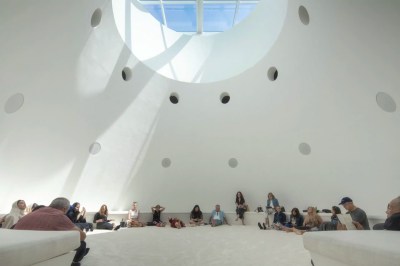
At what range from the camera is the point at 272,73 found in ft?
34.6

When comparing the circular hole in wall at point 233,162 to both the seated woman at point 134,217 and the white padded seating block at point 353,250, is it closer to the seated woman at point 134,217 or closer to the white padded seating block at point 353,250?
the seated woman at point 134,217

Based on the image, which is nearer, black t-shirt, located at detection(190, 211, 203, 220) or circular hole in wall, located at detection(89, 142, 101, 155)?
circular hole in wall, located at detection(89, 142, 101, 155)

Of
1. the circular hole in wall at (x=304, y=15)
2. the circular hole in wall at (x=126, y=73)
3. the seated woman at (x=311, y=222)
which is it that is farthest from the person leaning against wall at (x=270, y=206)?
the circular hole in wall at (x=126, y=73)

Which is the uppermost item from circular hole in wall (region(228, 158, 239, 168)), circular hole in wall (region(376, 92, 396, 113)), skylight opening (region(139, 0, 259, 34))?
skylight opening (region(139, 0, 259, 34))

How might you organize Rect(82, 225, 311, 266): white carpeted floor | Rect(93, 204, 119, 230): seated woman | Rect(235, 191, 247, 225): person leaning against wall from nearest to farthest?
Rect(82, 225, 311, 266): white carpeted floor → Rect(93, 204, 119, 230): seated woman → Rect(235, 191, 247, 225): person leaning against wall

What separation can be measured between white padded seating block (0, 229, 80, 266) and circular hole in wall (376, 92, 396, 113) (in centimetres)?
898

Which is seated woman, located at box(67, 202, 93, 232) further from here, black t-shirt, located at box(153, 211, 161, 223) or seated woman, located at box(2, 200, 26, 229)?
black t-shirt, located at box(153, 211, 161, 223)

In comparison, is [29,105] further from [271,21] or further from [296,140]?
[296,140]

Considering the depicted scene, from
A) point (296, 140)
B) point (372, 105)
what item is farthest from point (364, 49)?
point (296, 140)

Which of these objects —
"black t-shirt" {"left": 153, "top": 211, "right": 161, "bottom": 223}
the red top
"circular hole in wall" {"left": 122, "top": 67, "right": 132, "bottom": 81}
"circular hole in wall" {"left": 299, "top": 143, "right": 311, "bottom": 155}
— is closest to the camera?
the red top

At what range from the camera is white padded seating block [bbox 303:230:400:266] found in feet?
5.92

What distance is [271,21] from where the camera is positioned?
9852 millimetres

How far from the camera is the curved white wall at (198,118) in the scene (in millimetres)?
7336

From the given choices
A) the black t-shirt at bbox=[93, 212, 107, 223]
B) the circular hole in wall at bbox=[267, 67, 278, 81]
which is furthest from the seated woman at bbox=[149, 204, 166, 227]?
the circular hole in wall at bbox=[267, 67, 278, 81]
